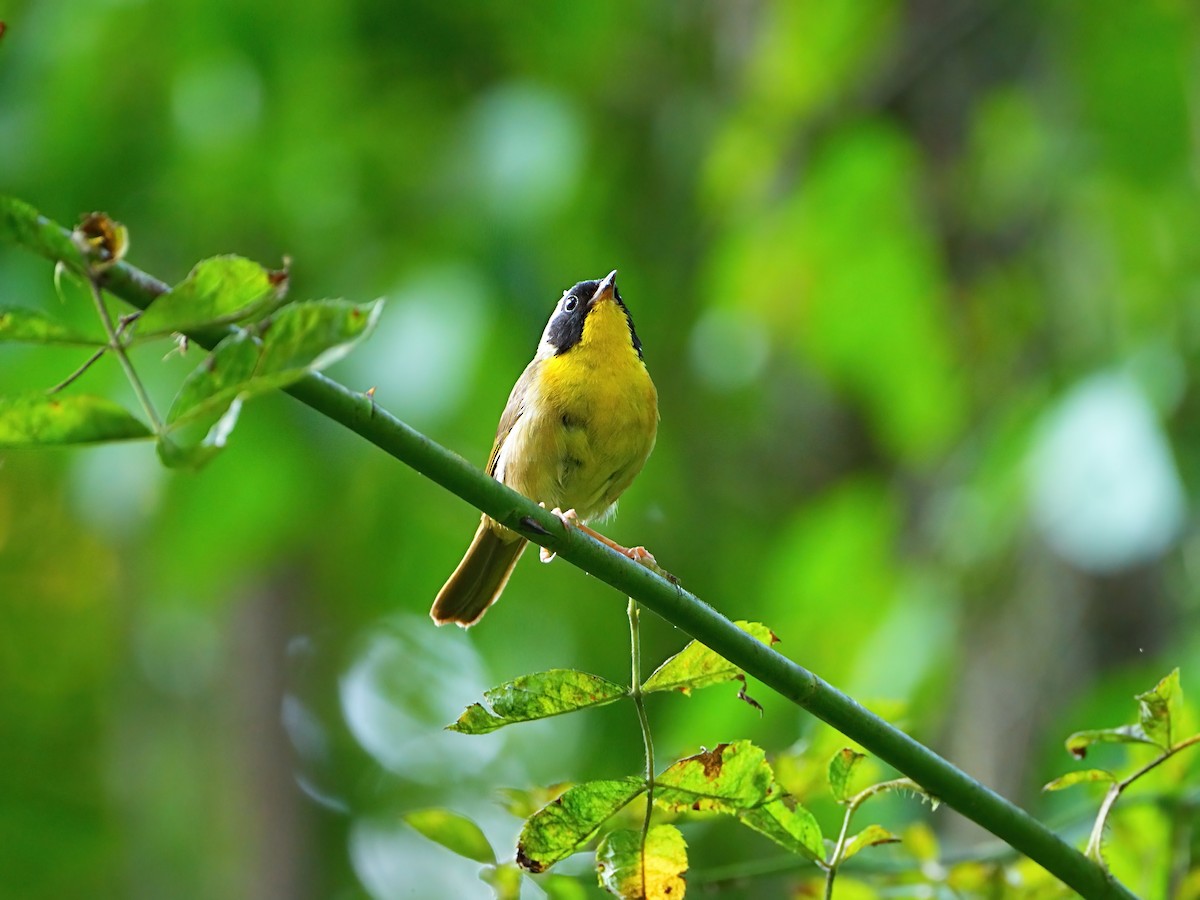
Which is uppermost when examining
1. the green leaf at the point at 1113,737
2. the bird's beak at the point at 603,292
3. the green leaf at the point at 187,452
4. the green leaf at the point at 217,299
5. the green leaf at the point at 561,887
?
the bird's beak at the point at 603,292

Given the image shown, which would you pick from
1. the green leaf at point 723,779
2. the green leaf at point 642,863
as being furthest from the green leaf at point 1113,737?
the green leaf at point 642,863

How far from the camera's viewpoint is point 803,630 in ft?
15.5

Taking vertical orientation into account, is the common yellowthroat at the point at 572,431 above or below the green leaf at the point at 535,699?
above

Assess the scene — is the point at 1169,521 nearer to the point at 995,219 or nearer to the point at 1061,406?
the point at 1061,406

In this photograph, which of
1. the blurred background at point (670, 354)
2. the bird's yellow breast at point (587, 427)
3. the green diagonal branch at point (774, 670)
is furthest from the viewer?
the blurred background at point (670, 354)

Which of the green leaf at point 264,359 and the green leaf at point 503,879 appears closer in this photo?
the green leaf at point 264,359

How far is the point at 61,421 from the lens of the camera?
1163 millimetres

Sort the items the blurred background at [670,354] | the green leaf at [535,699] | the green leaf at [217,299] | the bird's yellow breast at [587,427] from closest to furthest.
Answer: the green leaf at [217,299]
the green leaf at [535,699]
the bird's yellow breast at [587,427]
the blurred background at [670,354]

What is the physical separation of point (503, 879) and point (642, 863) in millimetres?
374

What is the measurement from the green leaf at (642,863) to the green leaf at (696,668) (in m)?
0.19

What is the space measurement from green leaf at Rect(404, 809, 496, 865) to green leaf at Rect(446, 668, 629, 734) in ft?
1.28

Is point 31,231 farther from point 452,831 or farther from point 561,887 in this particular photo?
point 561,887

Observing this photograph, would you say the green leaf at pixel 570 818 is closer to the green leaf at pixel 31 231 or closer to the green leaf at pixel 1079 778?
the green leaf at pixel 1079 778

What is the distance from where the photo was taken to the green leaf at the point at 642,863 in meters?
1.67
